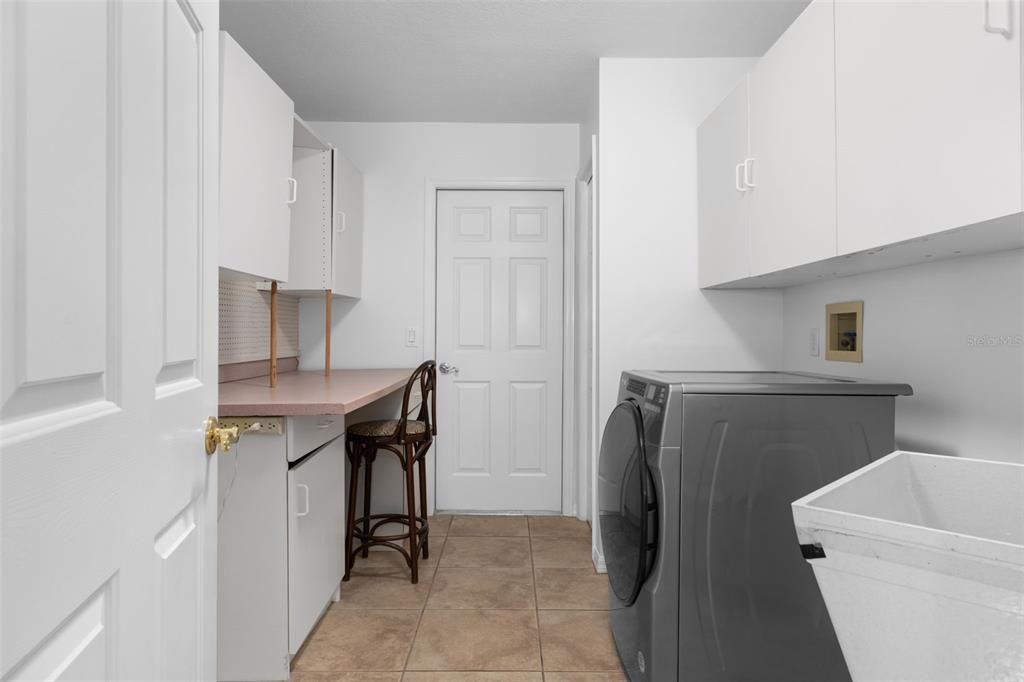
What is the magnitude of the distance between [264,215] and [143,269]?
54.0 inches

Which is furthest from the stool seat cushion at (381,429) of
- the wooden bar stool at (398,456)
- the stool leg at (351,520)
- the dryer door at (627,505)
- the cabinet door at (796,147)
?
the cabinet door at (796,147)

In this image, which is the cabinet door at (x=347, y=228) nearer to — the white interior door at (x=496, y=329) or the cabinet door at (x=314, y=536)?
the white interior door at (x=496, y=329)

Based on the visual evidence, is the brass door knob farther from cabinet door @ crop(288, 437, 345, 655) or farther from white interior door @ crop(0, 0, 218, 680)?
cabinet door @ crop(288, 437, 345, 655)

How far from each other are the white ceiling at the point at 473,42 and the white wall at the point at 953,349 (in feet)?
4.05

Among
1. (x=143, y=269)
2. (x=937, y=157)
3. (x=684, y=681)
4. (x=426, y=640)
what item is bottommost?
(x=426, y=640)

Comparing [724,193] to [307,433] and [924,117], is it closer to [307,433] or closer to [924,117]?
[924,117]

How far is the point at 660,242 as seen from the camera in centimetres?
256

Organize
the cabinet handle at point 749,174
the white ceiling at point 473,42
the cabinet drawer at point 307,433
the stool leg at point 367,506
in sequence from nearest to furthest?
the cabinet drawer at point 307,433 → the cabinet handle at point 749,174 → the white ceiling at point 473,42 → the stool leg at point 367,506

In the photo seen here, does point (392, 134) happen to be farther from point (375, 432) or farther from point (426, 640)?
point (426, 640)

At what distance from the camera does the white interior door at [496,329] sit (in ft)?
11.3

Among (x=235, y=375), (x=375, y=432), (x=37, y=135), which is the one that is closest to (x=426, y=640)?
(x=375, y=432)

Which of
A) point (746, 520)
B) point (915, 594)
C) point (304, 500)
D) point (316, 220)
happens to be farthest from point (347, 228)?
point (915, 594)

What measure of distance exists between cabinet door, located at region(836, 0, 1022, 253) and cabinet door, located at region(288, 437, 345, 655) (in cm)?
176

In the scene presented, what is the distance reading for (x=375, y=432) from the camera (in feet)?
8.28
